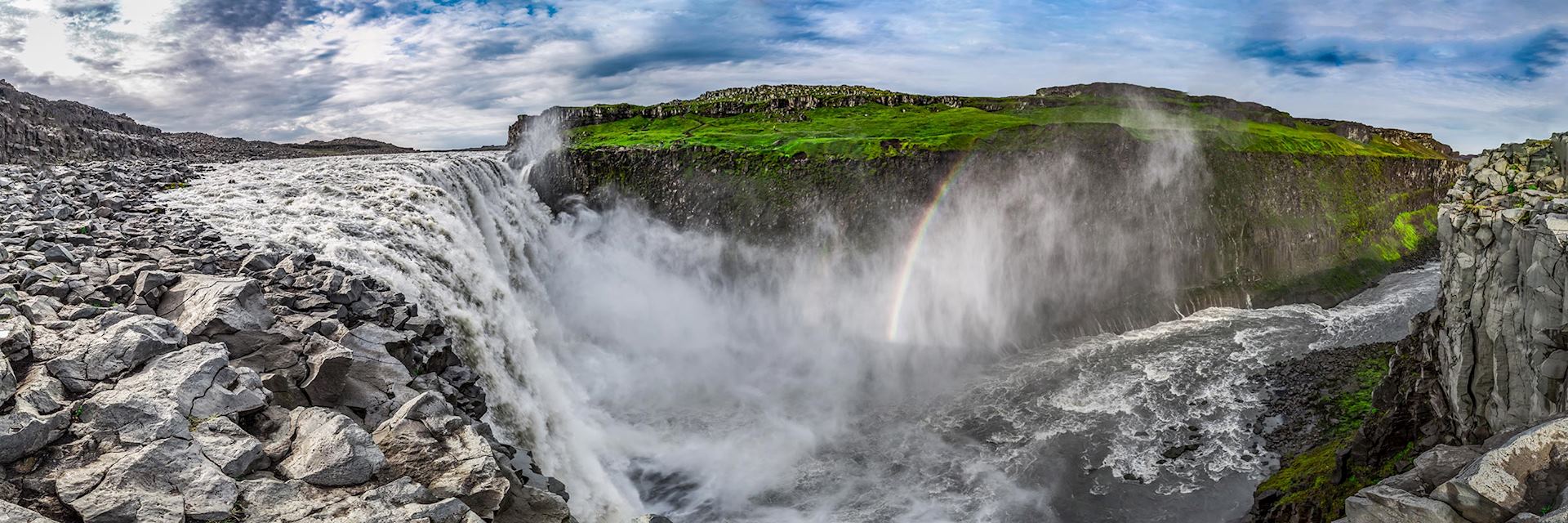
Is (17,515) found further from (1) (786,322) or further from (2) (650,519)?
(1) (786,322)

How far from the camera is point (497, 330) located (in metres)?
25.1

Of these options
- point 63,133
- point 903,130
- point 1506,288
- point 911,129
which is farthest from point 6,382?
point 911,129

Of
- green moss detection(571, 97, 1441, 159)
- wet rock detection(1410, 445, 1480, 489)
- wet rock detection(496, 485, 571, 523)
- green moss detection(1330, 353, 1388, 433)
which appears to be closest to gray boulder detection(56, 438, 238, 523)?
wet rock detection(496, 485, 571, 523)

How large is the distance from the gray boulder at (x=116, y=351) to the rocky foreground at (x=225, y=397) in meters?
0.03

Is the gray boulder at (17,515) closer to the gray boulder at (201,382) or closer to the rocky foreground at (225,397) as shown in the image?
the rocky foreground at (225,397)

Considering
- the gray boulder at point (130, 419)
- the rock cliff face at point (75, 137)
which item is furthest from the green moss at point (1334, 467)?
the rock cliff face at point (75, 137)

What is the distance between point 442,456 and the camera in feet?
39.1

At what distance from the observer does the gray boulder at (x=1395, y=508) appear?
907 cm

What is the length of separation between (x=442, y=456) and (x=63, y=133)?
38.1m

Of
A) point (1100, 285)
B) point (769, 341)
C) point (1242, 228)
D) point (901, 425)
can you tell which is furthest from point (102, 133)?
point (1242, 228)

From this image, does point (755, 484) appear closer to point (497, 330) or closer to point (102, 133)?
point (497, 330)

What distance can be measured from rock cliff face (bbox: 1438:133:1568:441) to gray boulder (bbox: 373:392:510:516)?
16.3 metres

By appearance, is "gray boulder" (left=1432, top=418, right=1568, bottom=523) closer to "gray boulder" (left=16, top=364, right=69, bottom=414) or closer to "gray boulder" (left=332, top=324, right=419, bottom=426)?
"gray boulder" (left=332, top=324, right=419, bottom=426)

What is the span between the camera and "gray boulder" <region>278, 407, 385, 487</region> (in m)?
10.7
